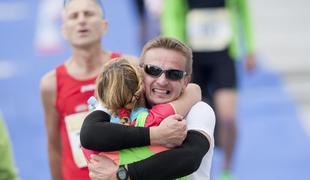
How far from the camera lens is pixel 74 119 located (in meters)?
4.56

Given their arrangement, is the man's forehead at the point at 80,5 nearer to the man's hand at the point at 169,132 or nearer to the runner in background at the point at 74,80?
the runner in background at the point at 74,80

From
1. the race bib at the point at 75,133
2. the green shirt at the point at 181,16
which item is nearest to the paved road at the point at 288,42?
the green shirt at the point at 181,16

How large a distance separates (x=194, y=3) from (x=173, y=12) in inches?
8.2

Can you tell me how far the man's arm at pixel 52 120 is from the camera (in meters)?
4.64

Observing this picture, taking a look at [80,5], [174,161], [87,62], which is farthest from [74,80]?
[174,161]

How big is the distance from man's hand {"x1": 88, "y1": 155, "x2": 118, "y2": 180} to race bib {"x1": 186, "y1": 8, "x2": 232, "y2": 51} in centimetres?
413

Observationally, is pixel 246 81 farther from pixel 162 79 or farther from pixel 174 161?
pixel 174 161

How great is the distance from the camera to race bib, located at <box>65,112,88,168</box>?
4480mm

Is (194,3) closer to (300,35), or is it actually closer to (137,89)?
(137,89)

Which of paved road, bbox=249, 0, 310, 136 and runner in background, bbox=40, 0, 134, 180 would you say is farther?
paved road, bbox=249, 0, 310, 136

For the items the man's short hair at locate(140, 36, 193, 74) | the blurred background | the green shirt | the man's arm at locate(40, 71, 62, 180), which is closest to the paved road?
the blurred background

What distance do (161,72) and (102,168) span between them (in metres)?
0.44

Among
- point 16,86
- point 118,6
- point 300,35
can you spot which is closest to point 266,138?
point 16,86

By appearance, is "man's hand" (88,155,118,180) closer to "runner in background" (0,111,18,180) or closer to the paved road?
"runner in background" (0,111,18,180)
